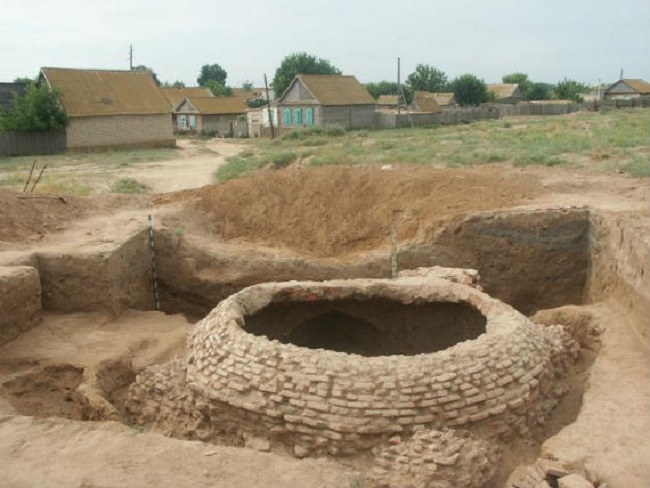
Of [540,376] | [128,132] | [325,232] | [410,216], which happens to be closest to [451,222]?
[410,216]

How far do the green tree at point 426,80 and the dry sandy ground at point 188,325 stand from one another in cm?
4458

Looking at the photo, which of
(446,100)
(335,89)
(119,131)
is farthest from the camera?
(446,100)

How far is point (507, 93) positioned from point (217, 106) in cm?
2933

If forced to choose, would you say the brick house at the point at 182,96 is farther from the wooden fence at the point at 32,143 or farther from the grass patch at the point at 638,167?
the grass patch at the point at 638,167

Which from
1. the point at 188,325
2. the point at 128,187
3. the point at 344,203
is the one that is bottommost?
the point at 188,325

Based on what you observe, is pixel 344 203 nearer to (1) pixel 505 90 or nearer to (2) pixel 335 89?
(2) pixel 335 89

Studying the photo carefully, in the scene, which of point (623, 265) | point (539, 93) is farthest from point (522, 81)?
point (623, 265)

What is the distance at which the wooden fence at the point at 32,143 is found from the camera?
93.2 feet

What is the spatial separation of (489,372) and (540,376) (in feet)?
2.64

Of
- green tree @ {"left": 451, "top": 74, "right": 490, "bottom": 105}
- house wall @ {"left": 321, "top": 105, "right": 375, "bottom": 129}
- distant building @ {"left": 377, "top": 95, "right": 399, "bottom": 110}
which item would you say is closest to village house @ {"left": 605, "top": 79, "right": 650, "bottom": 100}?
green tree @ {"left": 451, "top": 74, "right": 490, "bottom": 105}

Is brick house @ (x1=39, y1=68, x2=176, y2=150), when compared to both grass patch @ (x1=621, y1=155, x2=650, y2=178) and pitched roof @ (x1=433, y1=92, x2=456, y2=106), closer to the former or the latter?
grass patch @ (x1=621, y1=155, x2=650, y2=178)

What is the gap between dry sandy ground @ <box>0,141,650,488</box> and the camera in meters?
5.01

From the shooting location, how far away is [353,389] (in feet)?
19.7

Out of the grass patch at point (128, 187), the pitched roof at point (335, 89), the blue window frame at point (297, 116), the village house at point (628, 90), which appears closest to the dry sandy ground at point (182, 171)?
the grass patch at point (128, 187)
